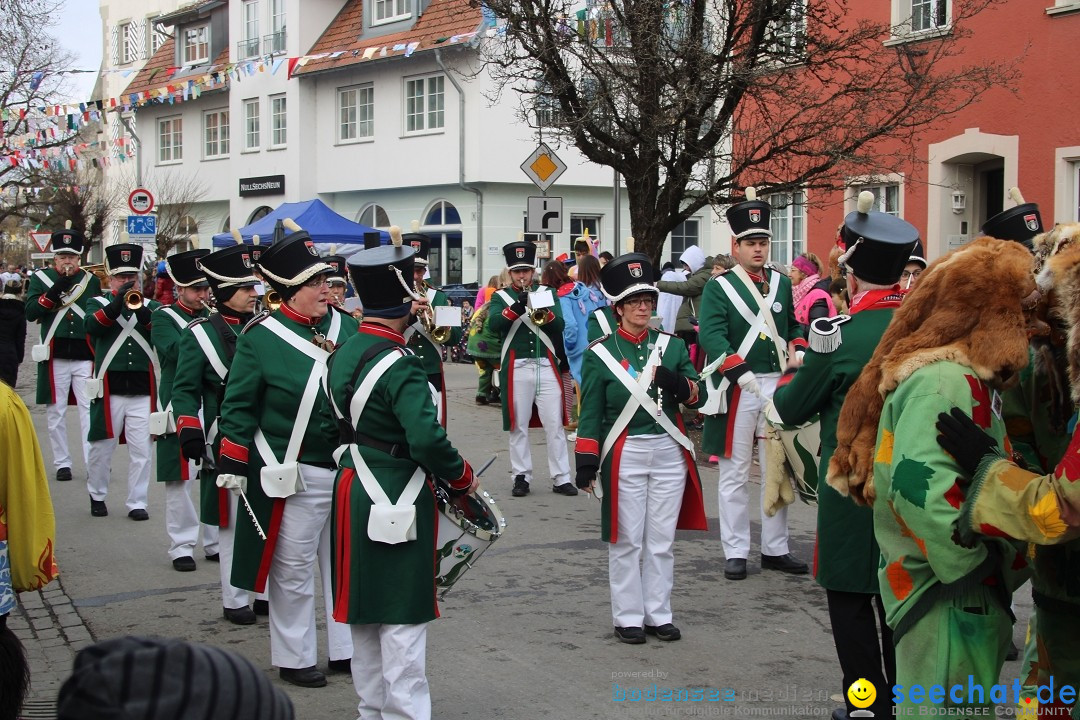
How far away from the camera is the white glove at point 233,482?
551cm

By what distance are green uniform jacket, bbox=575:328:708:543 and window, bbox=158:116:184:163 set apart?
123 feet

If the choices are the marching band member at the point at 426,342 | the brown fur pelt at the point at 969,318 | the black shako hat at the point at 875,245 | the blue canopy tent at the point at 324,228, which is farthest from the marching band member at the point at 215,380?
the blue canopy tent at the point at 324,228

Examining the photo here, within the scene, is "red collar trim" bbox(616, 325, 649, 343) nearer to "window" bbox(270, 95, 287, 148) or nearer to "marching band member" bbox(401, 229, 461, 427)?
→ "marching band member" bbox(401, 229, 461, 427)

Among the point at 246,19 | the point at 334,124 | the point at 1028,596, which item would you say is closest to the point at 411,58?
the point at 334,124

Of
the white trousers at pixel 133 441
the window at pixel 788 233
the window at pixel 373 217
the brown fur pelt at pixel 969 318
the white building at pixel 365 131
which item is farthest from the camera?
the window at pixel 373 217

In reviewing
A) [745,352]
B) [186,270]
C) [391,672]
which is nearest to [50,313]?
[186,270]

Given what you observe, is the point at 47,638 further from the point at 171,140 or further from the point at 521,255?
the point at 171,140

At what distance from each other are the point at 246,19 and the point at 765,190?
28.1 metres

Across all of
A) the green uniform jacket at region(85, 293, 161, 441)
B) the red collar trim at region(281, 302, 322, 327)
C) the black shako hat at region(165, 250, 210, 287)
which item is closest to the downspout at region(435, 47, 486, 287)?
the green uniform jacket at region(85, 293, 161, 441)

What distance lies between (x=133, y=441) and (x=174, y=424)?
5.96 feet

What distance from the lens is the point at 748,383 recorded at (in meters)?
7.18

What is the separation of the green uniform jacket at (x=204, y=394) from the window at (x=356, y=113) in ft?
88.4

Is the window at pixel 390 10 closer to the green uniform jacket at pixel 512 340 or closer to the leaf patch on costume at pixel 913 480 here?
the green uniform jacket at pixel 512 340

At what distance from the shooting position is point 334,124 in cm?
3434
